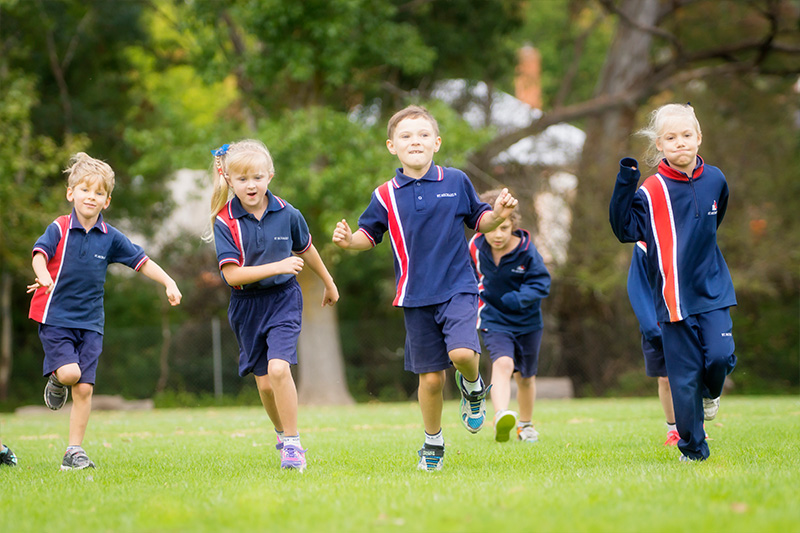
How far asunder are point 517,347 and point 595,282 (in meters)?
12.2

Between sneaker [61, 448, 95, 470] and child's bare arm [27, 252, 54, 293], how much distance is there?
3.62 ft

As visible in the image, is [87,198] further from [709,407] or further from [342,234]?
[709,407]

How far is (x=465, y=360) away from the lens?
503 centimetres

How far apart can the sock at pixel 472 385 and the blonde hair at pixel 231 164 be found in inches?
71.6

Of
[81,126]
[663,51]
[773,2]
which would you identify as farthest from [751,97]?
[81,126]

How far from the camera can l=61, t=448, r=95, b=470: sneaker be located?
225 inches

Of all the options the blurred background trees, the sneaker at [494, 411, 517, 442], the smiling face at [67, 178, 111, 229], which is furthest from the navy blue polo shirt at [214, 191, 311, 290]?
the blurred background trees

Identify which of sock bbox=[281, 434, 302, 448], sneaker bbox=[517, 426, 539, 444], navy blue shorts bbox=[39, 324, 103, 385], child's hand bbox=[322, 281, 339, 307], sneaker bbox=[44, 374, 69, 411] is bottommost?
sneaker bbox=[517, 426, 539, 444]

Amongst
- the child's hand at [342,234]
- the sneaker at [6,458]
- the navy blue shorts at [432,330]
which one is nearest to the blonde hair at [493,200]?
the navy blue shorts at [432,330]

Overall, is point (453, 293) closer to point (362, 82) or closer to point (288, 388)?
point (288, 388)

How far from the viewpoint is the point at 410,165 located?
5348 millimetres

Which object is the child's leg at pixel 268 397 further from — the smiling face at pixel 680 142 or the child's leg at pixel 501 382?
the smiling face at pixel 680 142

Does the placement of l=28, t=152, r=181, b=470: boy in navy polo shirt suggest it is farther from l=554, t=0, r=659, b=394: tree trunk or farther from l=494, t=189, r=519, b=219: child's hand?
l=554, t=0, r=659, b=394: tree trunk

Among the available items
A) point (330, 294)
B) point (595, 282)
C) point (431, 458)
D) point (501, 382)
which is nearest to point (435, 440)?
point (431, 458)
